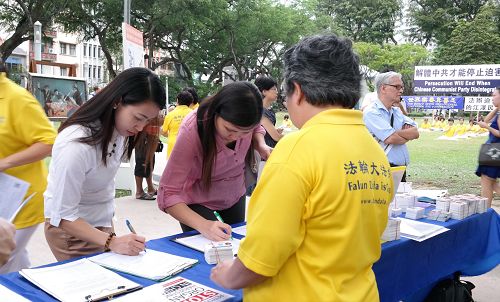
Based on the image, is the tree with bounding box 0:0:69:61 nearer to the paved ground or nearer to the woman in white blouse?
the paved ground

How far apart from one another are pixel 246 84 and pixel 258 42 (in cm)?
2453

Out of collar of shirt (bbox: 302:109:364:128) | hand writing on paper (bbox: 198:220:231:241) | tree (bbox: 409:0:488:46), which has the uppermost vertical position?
tree (bbox: 409:0:488:46)

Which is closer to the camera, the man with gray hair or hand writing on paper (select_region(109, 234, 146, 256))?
hand writing on paper (select_region(109, 234, 146, 256))

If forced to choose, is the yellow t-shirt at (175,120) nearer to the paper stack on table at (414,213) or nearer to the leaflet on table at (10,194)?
the paper stack on table at (414,213)

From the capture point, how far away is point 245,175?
242 centimetres

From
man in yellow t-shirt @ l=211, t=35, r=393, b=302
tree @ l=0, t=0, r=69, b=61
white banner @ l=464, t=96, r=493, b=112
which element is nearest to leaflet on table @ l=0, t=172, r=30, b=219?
man in yellow t-shirt @ l=211, t=35, r=393, b=302

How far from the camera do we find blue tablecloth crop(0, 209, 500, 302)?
1.46 m

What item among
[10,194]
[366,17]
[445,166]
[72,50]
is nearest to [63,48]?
[72,50]

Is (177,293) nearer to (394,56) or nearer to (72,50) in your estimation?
(394,56)

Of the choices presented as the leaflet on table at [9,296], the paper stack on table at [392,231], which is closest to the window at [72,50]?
the paper stack on table at [392,231]

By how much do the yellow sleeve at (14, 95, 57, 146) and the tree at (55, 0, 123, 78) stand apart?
666 inches

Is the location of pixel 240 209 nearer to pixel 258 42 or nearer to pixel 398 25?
pixel 258 42

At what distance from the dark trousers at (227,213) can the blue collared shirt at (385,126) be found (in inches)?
68.0

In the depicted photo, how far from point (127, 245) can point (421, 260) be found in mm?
1371
